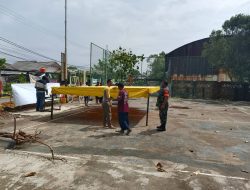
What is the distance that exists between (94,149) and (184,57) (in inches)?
1739

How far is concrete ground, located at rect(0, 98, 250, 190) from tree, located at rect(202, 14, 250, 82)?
2581 cm

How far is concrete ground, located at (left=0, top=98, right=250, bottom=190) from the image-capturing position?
554 cm

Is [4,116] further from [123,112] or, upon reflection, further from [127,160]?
[127,160]

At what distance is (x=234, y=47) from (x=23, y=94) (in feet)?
90.3

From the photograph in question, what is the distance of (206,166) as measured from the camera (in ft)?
22.1

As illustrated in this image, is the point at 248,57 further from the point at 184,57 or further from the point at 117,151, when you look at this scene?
the point at 117,151

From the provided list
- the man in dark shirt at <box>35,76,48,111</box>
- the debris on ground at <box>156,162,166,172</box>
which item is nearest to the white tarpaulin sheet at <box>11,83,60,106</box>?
the man in dark shirt at <box>35,76,48,111</box>

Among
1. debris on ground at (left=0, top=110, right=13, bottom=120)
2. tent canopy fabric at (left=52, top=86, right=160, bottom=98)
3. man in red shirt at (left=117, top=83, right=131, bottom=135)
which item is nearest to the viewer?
man in red shirt at (left=117, top=83, right=131, bottom=135)

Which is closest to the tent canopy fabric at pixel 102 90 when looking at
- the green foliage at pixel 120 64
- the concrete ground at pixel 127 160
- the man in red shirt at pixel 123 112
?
the concrete ground at pixel 127 160

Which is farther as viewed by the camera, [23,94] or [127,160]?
[23,94]

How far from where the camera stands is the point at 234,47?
35219 millimetres

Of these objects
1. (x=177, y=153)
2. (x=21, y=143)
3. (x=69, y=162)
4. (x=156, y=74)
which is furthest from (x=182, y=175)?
(x=156, y=74)

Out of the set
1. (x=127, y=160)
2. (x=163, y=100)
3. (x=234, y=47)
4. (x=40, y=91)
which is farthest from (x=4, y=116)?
(x=234, y=47)

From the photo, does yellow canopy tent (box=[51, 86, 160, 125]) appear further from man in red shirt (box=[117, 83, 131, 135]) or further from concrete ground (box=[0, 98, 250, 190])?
man in red shirt (box=[117, 83, 131, 135])
